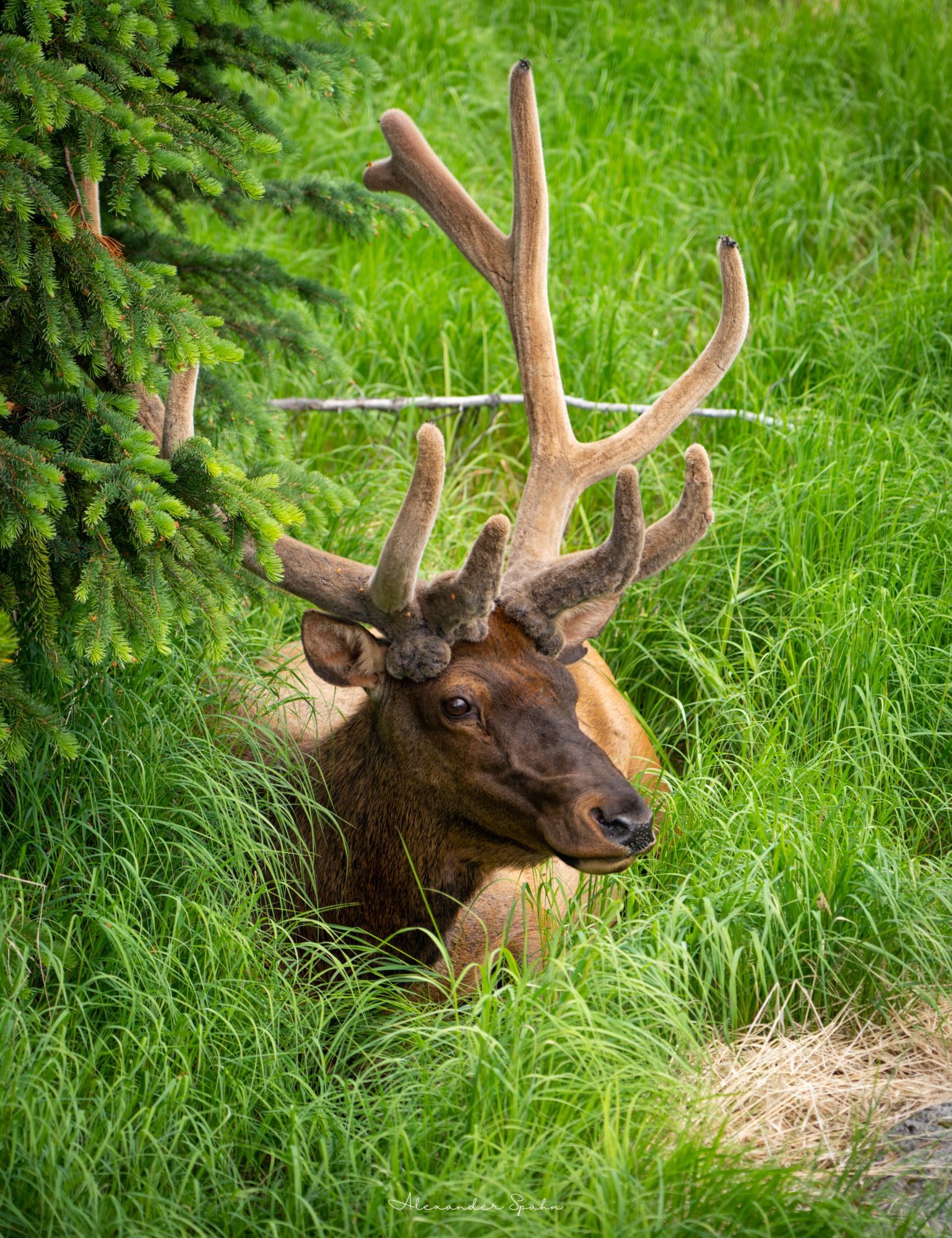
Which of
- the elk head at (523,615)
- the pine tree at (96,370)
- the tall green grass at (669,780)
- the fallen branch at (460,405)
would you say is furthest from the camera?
the fallen branch at (460,405)

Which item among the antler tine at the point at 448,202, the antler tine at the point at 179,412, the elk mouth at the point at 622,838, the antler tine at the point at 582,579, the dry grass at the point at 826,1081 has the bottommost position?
the dry grass at the point at 826,1081

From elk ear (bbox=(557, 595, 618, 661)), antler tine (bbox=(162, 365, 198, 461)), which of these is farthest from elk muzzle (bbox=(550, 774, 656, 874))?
antler tine (bbox=(162, 365, 198, 461))

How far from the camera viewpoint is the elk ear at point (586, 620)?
13.1 feet

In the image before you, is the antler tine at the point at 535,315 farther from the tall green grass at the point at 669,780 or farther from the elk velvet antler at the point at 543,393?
the tall green grass at the point at 669,780

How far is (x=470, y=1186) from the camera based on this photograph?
2746 millimetres

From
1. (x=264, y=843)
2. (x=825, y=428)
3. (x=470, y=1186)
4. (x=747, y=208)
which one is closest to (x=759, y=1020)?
(x=470, y=1186)

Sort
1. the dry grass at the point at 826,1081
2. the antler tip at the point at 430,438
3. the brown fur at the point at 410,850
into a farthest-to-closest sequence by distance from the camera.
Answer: the brown fur at the point at 410,850
the antler tip at the point at 430,438
the dry grass at the point at 826,1081

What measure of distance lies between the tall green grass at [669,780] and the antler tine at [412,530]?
737mm

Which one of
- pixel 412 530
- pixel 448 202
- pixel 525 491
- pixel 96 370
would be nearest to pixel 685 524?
pixel 525 491

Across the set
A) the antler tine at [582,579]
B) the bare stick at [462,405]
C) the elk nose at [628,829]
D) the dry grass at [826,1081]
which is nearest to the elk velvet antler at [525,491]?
the antler tine at [582,579]

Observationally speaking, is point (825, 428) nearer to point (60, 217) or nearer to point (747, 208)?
point (747, 208)

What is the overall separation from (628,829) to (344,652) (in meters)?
1.05

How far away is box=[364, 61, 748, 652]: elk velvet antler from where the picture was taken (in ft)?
12.5

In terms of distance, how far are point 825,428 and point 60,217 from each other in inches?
145
